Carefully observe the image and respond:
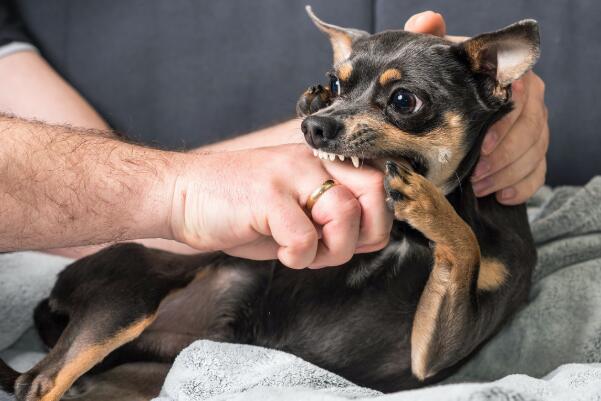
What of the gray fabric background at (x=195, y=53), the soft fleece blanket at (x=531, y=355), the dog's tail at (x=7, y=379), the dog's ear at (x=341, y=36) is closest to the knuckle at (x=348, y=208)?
the soft fleece blanket at (x=531, y=355)

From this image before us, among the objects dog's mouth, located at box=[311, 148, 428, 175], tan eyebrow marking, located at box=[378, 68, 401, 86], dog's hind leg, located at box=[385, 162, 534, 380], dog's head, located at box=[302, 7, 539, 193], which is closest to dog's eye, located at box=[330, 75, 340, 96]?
dog's head, located at box=[302, 7, 539, 193]

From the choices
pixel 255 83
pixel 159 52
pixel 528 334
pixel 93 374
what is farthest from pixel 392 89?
pixel 159 52

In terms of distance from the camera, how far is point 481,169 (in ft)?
5.90

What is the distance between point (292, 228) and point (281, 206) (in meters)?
0.04

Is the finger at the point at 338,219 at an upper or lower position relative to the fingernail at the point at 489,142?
upper

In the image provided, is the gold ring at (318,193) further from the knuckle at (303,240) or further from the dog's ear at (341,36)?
the dog's ear at (341,36)

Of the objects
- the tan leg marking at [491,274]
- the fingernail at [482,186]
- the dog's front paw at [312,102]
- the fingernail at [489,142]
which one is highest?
the dog's front paw at [312,102]

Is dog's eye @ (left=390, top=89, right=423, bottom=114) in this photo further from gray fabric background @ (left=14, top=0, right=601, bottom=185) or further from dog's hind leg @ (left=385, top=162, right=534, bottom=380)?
gray fabric background @ (left=14, top=0, right=601, bottom=185)

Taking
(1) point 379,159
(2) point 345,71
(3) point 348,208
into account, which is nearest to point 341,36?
(2) point 345,71

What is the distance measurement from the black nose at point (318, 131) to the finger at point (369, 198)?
59mm

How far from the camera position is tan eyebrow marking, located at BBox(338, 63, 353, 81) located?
164cm

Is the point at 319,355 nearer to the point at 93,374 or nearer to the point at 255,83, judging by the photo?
the point at 93,374

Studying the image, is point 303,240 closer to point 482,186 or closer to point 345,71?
point 345,71

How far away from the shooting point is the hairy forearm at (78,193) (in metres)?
1.37
